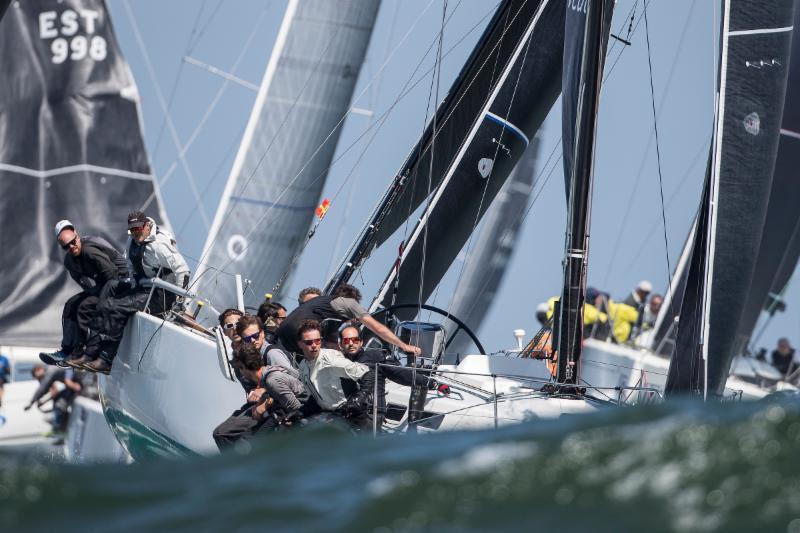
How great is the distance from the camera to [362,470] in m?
2.89

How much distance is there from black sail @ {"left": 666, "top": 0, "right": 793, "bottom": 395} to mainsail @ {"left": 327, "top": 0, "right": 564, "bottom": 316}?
5.93 feet

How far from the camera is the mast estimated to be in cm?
604

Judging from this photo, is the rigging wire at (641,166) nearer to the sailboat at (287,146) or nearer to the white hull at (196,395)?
the sailboat at (287,146)

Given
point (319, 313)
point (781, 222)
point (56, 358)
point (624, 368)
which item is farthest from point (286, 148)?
point (319, 313)

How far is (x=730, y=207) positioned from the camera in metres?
5.95

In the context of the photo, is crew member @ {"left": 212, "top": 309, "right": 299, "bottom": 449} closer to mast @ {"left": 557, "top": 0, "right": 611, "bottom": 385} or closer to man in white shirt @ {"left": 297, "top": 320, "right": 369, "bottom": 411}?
man in white shirt @ {"left": 297, "top": 320, "right": 369, "bottom": 411}

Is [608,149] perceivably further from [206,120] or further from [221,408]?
[221,408]

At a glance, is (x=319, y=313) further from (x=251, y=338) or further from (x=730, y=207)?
(x=730, y=207)

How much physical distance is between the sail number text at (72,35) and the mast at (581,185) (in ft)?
22.5

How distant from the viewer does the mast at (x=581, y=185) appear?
6.04 m

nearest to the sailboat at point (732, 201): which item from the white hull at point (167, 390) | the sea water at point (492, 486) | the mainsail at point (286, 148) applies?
the white hull at point (167, 390)

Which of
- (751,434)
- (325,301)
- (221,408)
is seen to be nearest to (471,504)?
(751,434)

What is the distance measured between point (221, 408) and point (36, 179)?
19.4ft

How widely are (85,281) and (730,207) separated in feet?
11.6
